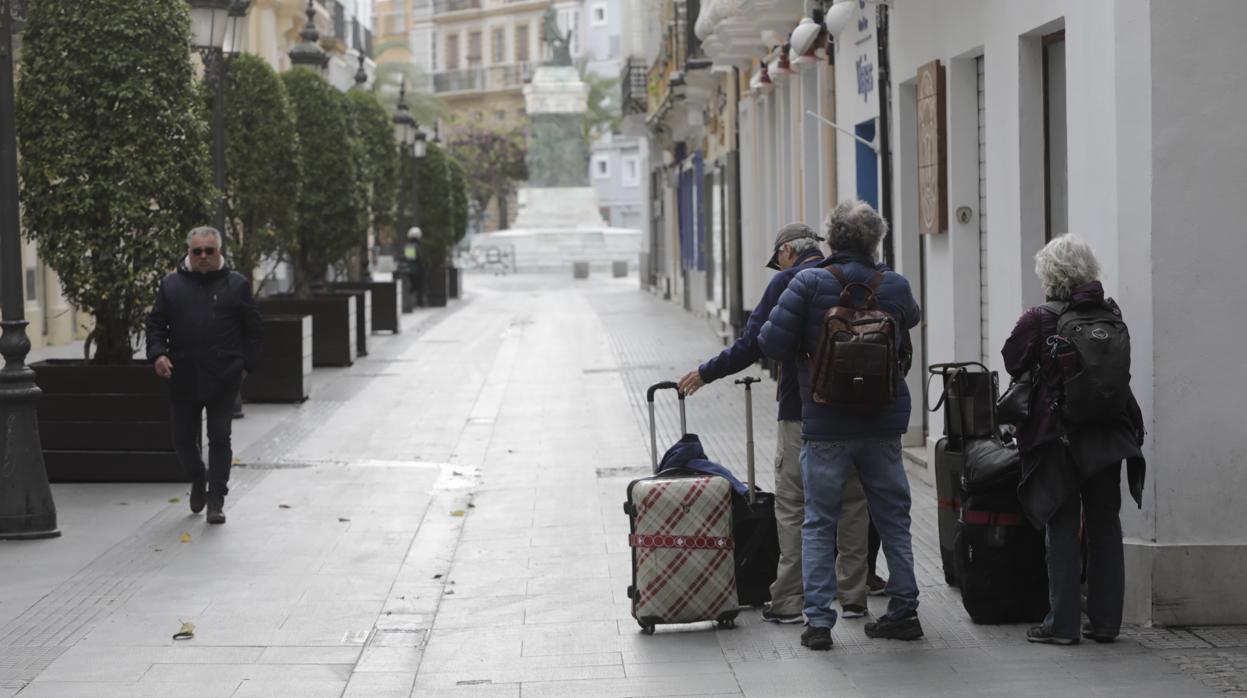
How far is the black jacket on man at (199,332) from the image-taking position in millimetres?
11766

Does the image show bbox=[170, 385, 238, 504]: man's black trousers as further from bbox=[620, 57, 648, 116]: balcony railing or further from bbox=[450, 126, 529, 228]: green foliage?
bbox=[450, 126, 529, 228]: green foliage

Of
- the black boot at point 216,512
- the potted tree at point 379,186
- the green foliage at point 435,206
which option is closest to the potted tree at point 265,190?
the potted tree at point 379,186

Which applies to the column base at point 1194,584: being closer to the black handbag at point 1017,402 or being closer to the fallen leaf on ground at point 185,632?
the black handbag at point 1017,402

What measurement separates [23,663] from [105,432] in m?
5.58

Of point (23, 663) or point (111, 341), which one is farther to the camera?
point (111, 341)

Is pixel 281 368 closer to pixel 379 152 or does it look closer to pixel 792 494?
pixel 792 494

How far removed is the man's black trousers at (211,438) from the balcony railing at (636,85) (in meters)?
37.0

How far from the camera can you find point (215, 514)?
1177 centimetres

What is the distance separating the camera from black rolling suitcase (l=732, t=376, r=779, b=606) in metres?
8.63

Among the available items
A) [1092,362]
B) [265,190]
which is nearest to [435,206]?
[265,190]

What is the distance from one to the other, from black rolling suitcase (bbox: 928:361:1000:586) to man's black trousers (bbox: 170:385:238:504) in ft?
15.4

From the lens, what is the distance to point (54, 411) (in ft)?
44.0

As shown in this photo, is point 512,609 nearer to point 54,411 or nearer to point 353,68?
point 54,411

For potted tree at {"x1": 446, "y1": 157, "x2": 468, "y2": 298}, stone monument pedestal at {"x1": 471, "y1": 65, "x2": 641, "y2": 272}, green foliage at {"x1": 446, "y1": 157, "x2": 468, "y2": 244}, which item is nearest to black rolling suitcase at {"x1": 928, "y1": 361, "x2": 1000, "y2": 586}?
potted tree at {"x1": 446, "y1": 157, "x2": 468, "y2": 298}
